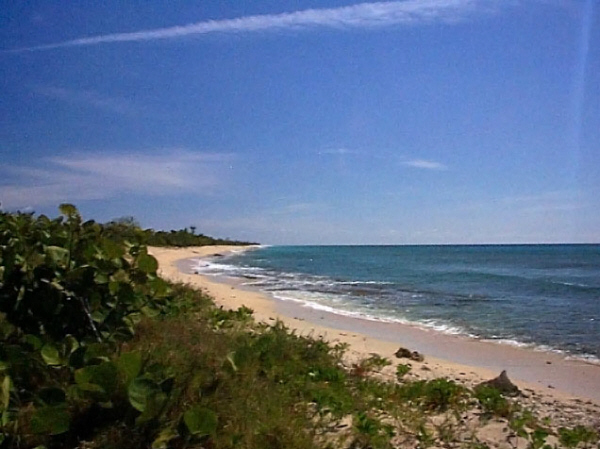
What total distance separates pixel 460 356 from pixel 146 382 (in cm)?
661

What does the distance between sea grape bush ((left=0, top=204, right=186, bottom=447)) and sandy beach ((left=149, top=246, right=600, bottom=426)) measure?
3.31 meters

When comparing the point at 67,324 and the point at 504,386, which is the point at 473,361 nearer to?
the point at 504,386

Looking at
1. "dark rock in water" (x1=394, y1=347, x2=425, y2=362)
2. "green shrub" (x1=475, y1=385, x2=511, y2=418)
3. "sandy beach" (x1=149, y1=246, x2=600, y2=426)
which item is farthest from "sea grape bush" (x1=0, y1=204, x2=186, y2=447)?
"dark rock in water" (x1=394, y1=347, x2=425, y2=362)

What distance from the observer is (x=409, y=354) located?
8047 millimetres

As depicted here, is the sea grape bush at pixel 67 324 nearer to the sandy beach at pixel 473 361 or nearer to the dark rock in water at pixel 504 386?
the sandy beach at pixel 473 361

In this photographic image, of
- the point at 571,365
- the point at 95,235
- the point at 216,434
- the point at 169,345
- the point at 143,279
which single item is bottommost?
the point at 571,365

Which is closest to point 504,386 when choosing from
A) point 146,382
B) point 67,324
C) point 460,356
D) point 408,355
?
point 408,355

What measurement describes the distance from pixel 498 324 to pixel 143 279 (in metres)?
9.94

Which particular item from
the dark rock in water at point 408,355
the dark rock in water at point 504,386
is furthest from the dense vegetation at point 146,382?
the dark rock in water at point 408,355

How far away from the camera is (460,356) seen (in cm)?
884

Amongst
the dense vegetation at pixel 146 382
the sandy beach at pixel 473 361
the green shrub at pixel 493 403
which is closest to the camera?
the dense vegetation at pixel 146 382

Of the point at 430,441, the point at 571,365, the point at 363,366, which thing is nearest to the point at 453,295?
the point at 571,365

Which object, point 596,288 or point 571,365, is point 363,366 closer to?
point 571,365

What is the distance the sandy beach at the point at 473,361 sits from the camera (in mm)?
6039
